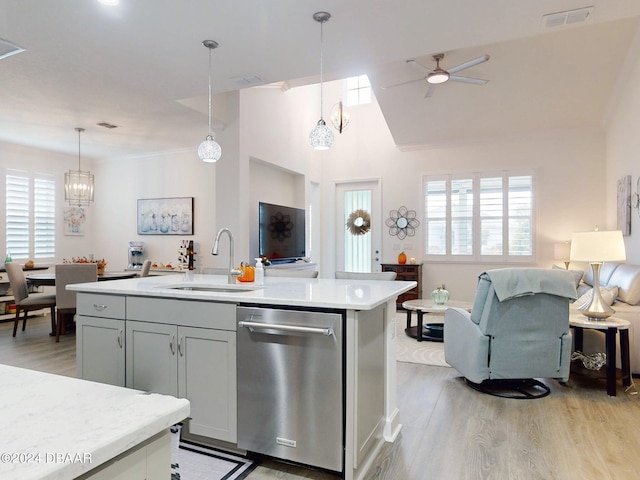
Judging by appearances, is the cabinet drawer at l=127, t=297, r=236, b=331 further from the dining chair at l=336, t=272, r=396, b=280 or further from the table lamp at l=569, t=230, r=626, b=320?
the table lamp at l=569, t=230, r=626, b=320

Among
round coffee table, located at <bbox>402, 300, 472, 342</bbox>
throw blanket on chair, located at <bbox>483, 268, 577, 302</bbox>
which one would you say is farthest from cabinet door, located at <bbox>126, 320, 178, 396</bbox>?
round coffee table, located at <bbox>402, 300, 472, 342</bbox>

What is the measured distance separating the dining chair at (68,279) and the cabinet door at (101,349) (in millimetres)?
2338

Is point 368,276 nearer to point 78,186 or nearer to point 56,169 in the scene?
point 78,186

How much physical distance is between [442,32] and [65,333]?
550 centimetres

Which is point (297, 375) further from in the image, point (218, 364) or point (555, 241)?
point (555, 241)

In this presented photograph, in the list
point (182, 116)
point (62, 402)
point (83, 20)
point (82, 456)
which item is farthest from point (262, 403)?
point (182, 116)

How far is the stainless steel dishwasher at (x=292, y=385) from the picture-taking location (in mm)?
1974

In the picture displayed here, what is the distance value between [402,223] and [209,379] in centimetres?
566

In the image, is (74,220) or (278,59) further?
(74,220)

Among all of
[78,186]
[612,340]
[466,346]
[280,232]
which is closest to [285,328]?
[466,346]

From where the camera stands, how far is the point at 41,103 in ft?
14.8

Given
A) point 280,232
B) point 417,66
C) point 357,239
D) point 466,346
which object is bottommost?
point 466,346

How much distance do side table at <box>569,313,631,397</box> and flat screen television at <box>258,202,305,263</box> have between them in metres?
3.97

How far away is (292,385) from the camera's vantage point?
206 centimetres
